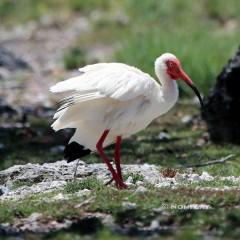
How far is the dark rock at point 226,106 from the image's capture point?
54.2ft

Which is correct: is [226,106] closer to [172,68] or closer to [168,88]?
[172,68]

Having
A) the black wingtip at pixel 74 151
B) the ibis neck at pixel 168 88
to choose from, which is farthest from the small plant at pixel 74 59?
the ibis neck at pixel 168 88

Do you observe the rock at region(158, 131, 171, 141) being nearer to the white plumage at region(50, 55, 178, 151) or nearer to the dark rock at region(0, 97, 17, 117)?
the dark rock at region(0, 97, 17, 117)

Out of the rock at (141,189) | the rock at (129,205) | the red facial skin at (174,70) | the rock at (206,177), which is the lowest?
the rock at (206,177)

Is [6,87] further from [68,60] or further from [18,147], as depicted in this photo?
[18,147]

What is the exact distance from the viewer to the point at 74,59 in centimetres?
2550

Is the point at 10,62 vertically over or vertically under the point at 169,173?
under

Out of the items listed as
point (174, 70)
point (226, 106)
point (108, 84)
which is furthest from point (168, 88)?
point (226, 106)

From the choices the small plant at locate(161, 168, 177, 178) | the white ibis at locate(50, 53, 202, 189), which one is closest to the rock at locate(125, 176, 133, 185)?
the white ibis at locate(50, 53, 202, 189)

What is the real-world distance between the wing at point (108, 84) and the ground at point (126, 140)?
0.97 m

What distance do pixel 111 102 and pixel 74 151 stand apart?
0.95 meters

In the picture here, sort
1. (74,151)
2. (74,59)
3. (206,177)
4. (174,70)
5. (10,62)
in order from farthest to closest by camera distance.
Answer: (10,62) → (74,59) → (206,177) → (74,151) → (174,70)

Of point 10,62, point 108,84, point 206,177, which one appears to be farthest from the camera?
point 10,62

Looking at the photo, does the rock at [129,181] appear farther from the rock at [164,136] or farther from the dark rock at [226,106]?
the rock at [164,136]
